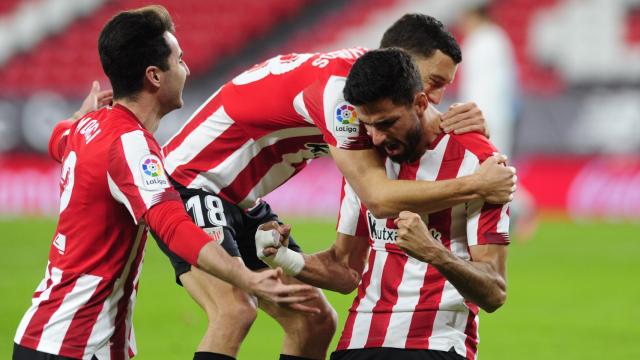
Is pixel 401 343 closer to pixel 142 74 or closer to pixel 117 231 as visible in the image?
pixel 117 231

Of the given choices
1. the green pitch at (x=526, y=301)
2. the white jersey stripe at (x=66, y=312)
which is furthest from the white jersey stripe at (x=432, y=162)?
the green pitch at (x=526, y=301)

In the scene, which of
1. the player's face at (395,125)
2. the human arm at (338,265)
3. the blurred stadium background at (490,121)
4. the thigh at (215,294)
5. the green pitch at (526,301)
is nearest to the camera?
the player's face at (395,125)

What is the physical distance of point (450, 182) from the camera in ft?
13.2

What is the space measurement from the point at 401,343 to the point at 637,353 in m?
3.46

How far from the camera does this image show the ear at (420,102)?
4.10 m

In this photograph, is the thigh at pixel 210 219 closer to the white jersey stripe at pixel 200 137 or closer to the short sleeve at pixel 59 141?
the white jersey stripe at pixel 200 137

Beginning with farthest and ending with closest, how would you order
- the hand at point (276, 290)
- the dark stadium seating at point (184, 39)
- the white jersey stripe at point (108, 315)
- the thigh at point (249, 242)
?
the dark stadium seating at point (184, 39)
the thigh at point (249, 242)
the white jersey stripe at point (108, 315)
the hand at point (276, 290)

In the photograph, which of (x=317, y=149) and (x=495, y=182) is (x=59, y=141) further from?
(x=495, y=182)

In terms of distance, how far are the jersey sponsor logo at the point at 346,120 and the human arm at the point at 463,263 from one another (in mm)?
687

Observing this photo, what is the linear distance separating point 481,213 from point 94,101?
1.92 meters

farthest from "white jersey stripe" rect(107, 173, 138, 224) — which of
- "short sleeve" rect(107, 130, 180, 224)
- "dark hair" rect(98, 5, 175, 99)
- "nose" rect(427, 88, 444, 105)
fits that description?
"nose" rect(427, 88, 444, 105)

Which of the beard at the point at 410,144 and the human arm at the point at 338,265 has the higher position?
the beard at the point at 410,144

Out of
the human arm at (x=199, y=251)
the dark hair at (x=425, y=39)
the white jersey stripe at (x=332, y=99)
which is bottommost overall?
the human arm at (x=199, y=251)

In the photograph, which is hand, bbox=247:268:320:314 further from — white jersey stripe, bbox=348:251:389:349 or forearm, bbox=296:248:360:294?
forearm, bbox=296:248:360:294
